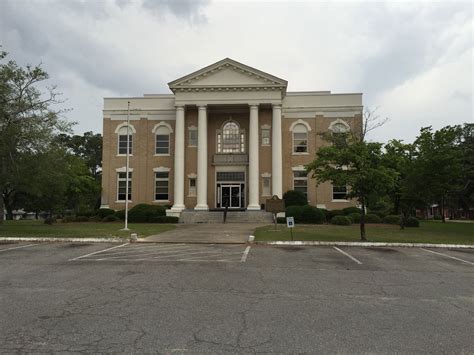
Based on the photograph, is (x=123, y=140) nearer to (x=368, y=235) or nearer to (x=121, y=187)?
Result: (x=121, y=187)

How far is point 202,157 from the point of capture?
130ft

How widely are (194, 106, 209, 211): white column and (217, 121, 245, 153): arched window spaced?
9.77ft

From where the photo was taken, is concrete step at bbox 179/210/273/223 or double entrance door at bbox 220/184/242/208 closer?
concrete step at bbox 179/210/273/223

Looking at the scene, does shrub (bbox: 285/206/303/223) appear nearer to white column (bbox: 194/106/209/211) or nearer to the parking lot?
white column (bbox: 194/106/209/211)

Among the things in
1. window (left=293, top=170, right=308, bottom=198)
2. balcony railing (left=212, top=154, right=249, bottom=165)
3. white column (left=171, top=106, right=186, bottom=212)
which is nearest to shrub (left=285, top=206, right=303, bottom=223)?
window (left=293, top=170, right=308, bottom=198)

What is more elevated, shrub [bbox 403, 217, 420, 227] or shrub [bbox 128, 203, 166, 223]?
shrub [bbox 128, 203, 166, 223]

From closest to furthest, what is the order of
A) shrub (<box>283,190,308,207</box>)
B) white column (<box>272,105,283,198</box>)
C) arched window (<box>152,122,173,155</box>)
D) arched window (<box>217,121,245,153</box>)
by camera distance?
1. shrub (<box>283,190,308,207</box>)
2. white column (<box>272,105,283,198</box>)
3. arched window (<box>217,121,245,153</box>)
4. arched window (<box>152,122,173,155</box>)

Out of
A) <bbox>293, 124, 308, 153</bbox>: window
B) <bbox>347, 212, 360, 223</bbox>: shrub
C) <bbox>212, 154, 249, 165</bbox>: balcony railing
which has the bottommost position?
<bbox>347, 212, 360, 223</bbox>: shrub

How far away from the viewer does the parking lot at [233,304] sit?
5242 millimetres

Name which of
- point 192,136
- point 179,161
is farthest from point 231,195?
point 192,136

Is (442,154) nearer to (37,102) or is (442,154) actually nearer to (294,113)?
(294,113)

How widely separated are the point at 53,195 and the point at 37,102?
10729 millimetres

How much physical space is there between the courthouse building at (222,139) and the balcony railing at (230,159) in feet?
0.31

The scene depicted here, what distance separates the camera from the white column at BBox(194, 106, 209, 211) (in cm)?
3939
